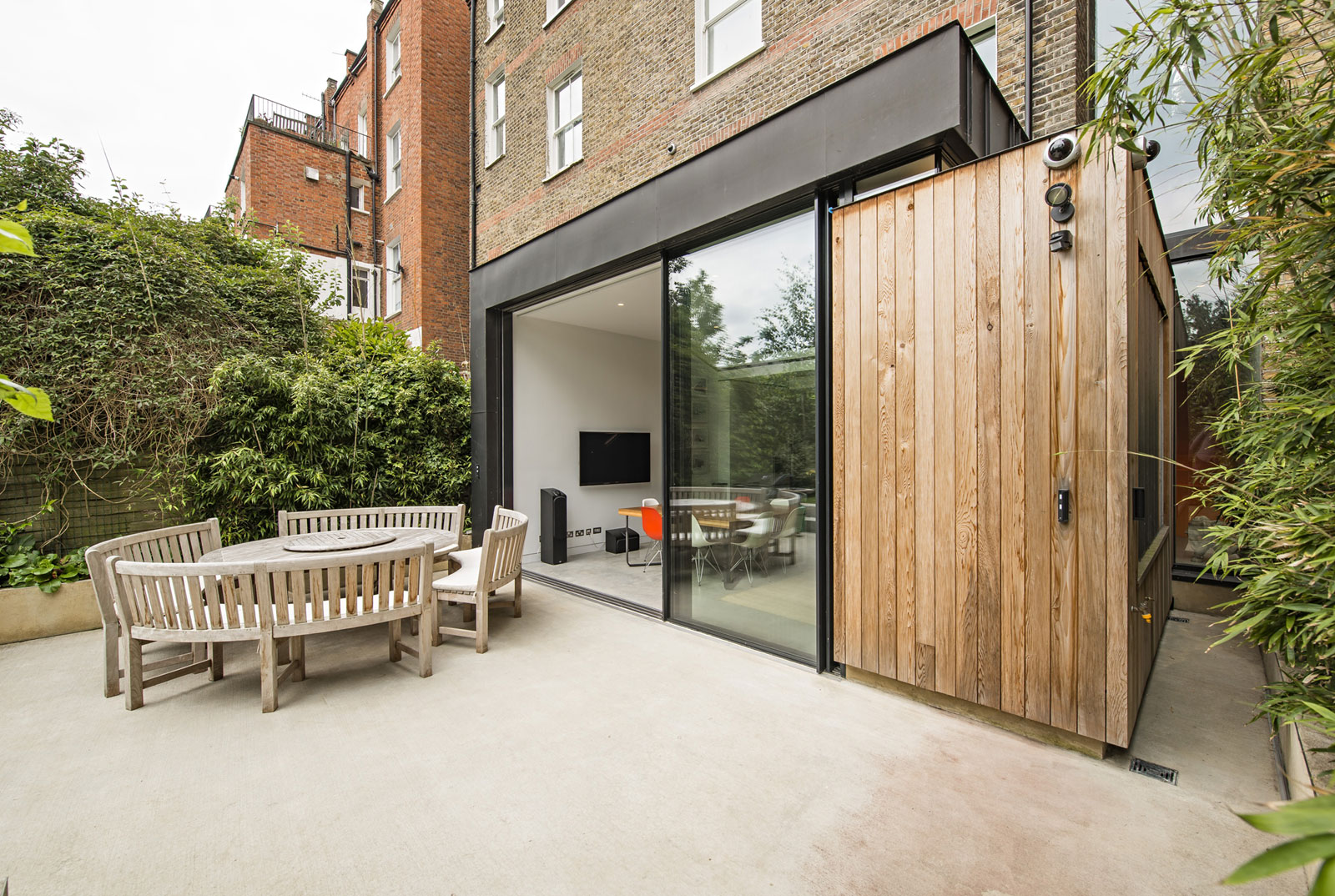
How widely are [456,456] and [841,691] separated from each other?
5131mm

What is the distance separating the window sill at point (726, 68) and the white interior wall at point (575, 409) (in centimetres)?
309

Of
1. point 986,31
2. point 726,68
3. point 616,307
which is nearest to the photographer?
point 986,31

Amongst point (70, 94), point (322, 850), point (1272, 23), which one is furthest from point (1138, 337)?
point (70, 94)

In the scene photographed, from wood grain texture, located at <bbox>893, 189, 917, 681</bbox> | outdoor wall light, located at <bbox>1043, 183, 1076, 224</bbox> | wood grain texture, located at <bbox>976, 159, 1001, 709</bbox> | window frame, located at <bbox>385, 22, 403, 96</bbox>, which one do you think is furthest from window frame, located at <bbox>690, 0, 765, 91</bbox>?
window frame, located at <bbox>385, 22, 403, 96</bbox>

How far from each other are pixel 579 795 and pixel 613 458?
5755 mm

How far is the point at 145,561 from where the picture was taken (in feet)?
12.0

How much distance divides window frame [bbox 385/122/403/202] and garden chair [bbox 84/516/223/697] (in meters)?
9.41

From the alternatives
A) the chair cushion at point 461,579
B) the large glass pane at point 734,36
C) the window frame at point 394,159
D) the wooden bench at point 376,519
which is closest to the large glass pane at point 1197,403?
the large glass pane at point 734,36

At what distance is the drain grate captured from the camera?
2.48 metres

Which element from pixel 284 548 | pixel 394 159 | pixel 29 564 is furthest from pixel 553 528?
pixel 394 159

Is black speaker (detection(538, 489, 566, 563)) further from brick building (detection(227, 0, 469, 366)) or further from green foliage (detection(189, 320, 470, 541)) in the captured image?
brick building (detection(227, 0, 469, 366))

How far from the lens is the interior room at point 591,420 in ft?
21.5

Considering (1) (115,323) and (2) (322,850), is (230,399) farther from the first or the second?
(2) (322,850)

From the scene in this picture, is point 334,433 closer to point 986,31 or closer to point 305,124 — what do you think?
point 986,31
